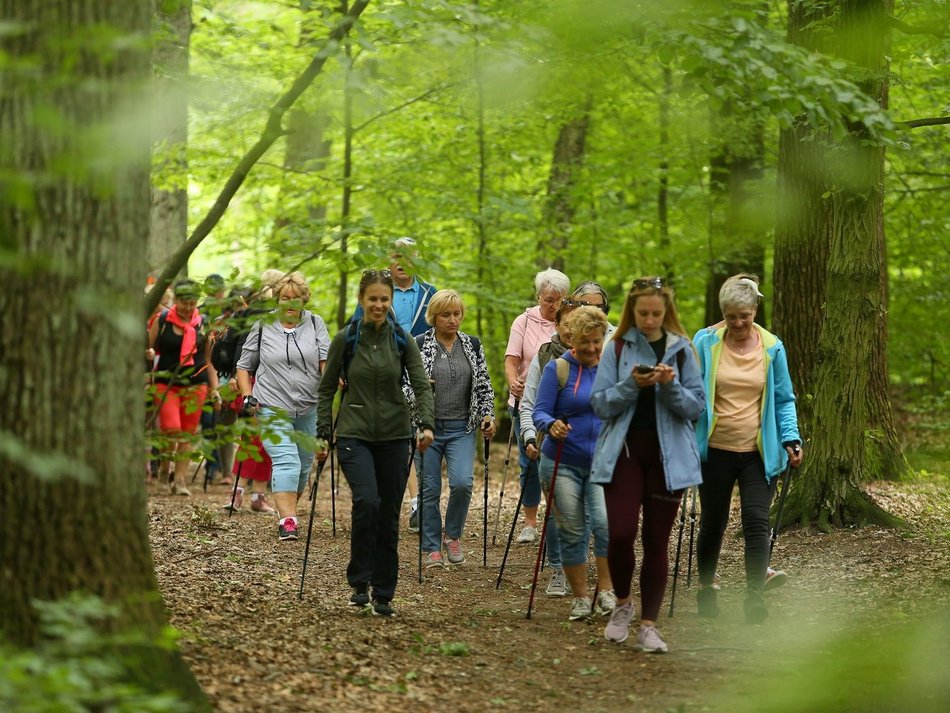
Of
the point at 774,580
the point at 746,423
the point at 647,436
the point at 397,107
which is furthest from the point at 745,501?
the point at 397,107

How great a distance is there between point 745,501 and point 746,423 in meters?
0.51

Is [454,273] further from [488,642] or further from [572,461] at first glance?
[488,642]

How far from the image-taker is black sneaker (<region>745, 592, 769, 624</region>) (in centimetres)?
754

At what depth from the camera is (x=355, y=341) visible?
778 cm

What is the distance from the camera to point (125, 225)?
4.65m

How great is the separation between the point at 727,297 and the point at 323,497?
320 inches

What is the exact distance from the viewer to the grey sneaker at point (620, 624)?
7.11m

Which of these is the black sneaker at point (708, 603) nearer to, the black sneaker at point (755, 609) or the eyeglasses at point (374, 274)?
the black sneaker at point (755, 609)

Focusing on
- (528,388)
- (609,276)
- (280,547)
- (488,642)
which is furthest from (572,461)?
(609,276)

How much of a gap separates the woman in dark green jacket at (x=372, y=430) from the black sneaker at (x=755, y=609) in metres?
2.27

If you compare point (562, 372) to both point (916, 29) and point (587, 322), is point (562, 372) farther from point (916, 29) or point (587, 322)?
point (916, 29)

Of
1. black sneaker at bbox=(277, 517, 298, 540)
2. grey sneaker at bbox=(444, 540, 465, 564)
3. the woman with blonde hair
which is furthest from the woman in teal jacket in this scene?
black sneaker at bbox=(277, 517, 298, 540)

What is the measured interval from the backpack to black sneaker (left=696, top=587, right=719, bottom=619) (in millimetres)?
2517

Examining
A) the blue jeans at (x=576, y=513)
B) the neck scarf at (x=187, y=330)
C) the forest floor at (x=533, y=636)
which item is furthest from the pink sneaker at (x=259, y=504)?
the blue jeans at (x=576, y=513)
